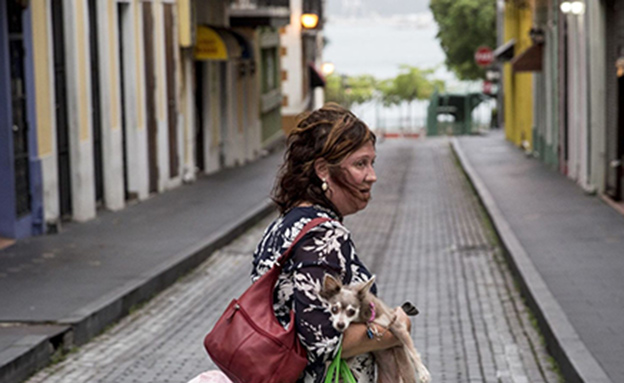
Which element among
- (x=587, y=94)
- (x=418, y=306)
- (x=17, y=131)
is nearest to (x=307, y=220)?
(x=418, y=306)

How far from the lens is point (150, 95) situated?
71.1 ft

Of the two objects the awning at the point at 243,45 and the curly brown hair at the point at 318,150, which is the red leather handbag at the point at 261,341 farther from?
the awning at the point at 243,45

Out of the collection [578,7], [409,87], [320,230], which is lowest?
[409,87]

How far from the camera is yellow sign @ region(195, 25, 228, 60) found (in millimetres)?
25078

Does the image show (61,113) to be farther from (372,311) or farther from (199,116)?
(372,311)

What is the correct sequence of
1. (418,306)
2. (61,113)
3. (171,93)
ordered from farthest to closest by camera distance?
1. (171,93)
2. (61,113)
3. (418,306)

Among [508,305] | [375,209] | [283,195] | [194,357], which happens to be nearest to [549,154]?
[375,209]

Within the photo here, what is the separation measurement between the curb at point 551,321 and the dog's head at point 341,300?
411cm

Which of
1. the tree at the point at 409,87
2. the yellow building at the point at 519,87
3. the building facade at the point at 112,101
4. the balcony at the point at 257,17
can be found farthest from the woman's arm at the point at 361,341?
the tree at the point at 409,87

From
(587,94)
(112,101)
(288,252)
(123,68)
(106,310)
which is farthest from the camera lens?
(587,94)

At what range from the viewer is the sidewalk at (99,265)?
9320 millimetres

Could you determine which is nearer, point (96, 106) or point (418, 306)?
point (418, 306)

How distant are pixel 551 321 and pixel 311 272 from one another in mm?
5979

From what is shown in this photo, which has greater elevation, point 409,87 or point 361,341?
point 361,341
